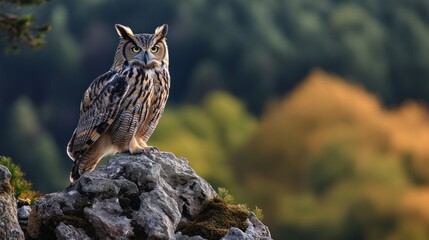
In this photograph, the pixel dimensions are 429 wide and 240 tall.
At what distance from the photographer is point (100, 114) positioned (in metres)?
9.13

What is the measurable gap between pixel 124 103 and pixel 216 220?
1537 millimetres

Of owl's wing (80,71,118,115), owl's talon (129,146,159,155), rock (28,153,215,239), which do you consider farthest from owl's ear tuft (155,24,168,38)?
rock (28,153,215,239)

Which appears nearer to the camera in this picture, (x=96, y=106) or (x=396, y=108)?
(x=96, y=106)

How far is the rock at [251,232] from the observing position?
7.72 meters

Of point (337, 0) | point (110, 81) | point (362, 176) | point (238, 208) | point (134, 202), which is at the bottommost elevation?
point (134, 202)

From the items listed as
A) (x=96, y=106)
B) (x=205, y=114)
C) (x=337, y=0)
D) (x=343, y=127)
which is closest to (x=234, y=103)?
(x=205, y=114)

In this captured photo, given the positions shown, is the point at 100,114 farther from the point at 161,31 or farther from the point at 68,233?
the point at 68,233

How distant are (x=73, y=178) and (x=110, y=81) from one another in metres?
0.93

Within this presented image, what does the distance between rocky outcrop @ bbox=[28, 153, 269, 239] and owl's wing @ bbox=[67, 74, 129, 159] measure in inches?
36.7

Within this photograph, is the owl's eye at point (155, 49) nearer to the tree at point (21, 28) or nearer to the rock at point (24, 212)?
the rock at point (24, 212)

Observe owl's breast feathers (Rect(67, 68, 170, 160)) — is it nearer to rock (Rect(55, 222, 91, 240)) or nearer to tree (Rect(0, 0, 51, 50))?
rock (Rect(55, 222, 91, 240))

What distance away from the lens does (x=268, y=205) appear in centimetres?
4438

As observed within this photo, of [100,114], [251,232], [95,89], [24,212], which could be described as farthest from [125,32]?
[251,232]

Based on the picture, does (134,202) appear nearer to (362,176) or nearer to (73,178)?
(73,178)
